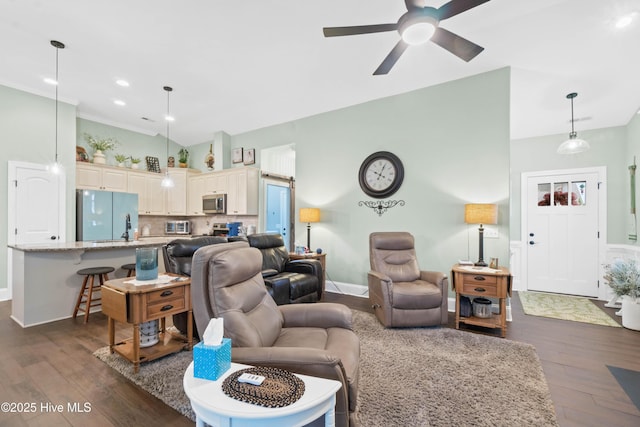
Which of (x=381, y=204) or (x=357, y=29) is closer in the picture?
(x=357, y=29)

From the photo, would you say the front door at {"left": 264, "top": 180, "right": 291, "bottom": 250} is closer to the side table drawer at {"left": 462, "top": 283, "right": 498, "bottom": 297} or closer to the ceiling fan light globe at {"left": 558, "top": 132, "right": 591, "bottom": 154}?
the side table drawer at {"left": 462, "top": 283, "right": 498, "bottom": 297}

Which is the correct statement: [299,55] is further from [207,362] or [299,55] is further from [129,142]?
[129,142]

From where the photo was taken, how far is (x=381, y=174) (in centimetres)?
445

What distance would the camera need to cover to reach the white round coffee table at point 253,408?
97 cm

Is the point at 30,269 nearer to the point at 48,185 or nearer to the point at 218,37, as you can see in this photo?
the point at 48,185

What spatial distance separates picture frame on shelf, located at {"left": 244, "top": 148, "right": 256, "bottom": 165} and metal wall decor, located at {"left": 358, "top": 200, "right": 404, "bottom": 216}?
265 cm

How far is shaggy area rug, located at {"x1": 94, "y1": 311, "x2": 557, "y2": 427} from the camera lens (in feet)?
5.86

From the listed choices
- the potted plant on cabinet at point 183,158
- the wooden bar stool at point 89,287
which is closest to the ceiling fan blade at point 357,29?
the wooden bar stool at point 89,287

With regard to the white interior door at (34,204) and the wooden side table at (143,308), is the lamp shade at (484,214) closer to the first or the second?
the wooden side table at (143,308)

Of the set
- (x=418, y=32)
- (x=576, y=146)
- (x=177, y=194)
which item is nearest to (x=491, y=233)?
(x=576, y=146)

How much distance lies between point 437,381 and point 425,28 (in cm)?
262

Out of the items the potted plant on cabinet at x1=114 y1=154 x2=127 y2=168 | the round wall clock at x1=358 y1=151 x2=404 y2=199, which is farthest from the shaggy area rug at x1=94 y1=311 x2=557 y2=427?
the potted plant on cabinet at x1=114 y1=154 x2=127 y2=168

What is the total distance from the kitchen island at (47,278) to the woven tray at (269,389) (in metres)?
3.35

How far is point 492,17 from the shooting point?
8.87ft
